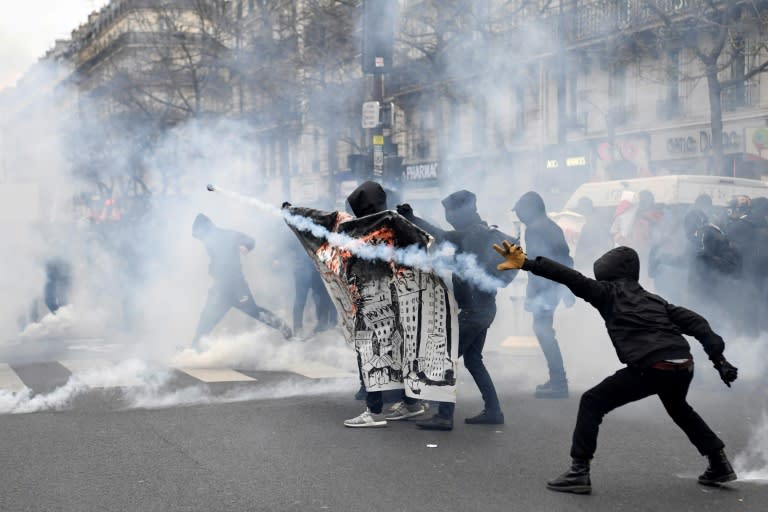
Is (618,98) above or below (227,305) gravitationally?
above

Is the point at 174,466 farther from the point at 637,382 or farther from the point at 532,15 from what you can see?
the point at 532,15

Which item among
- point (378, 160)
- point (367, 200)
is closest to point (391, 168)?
point (378, 160)

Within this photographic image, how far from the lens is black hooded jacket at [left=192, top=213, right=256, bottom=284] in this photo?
10469 millimetres

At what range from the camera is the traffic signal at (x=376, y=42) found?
14.3m

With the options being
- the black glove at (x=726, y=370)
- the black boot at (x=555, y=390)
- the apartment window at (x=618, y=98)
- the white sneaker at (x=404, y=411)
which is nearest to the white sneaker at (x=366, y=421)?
the white sneaker at (x=404, y=411)

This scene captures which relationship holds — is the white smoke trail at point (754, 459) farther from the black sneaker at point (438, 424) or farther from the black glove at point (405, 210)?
the black glove at point (405, 210)

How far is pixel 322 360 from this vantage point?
33.1 ft

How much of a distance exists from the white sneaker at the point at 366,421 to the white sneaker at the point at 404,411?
16cm

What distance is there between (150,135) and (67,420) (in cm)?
1800

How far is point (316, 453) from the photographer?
574 centimetres

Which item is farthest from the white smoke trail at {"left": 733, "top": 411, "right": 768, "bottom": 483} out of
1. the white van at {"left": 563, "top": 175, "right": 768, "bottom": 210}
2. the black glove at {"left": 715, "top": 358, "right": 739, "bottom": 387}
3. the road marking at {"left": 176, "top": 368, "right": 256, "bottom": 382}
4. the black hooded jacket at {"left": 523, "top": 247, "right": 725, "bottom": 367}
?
the white van at {"left": 563, "top": 175, "right": 768, "bottom": 210}

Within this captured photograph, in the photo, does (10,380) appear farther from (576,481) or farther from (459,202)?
(576,481)

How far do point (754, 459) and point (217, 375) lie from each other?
5063 mm

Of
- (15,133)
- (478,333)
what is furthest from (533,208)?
(15,133)
